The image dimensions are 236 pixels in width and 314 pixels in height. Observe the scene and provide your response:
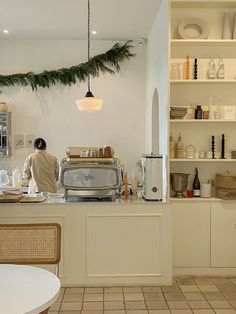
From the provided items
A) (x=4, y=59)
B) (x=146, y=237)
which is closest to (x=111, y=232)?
(x=146, y=237)

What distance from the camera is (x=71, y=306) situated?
11.1 feet

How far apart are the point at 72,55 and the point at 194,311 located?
438 centimetres

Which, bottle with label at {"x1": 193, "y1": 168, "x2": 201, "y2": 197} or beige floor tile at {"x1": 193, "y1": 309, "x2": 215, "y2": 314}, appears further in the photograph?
bottle with label at {"x1": 193, "y1": 168, "x2": 201, "y2": 197}

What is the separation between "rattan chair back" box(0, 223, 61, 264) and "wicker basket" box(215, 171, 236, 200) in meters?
2.14

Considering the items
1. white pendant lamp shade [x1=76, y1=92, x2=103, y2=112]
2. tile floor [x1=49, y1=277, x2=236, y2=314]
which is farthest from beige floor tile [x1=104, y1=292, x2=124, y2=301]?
white pendant lamp shade [x1=76, y1=92, x2=103, y2=112]

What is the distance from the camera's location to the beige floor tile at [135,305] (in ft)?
10.9

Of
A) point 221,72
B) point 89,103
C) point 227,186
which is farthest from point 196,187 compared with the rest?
point 89,103

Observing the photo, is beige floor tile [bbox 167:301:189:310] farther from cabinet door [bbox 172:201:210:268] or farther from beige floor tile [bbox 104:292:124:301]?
cabinet door [bbox 172:201:210:268]

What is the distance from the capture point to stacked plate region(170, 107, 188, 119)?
4.07 m

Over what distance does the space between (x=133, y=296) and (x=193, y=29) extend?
8.93 ft

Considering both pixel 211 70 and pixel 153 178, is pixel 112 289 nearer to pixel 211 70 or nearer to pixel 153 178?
pixel 153 178

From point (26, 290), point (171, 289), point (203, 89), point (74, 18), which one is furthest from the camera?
point (74, 18)

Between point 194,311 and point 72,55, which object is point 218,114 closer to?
point 194,311

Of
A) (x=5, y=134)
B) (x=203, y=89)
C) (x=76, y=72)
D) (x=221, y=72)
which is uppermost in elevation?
(x=76, y=72)
